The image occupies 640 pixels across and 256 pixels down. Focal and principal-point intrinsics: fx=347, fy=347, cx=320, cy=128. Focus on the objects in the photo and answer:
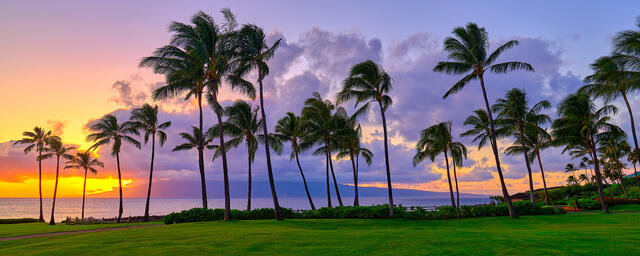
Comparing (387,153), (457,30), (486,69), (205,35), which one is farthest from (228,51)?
(486,69)

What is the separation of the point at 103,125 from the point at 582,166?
10208 cm

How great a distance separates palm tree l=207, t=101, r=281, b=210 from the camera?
118 feet

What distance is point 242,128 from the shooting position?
37062mm

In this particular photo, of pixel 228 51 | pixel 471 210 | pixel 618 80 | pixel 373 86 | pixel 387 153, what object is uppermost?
pixel 228 51

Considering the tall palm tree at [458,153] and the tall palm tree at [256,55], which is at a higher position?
the tall palm tree at [256,55]

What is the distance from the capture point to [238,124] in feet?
121

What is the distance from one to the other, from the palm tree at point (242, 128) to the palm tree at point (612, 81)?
2924cm

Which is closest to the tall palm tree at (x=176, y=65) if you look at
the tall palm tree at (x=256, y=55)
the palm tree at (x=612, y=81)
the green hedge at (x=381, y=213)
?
the tall palm tree at (x=256, y=55)

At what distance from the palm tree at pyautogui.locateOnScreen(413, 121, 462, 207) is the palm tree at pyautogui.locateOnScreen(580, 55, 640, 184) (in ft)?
48.7

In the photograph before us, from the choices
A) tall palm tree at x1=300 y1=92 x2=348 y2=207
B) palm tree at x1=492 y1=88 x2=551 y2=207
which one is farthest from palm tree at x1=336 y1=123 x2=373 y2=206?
palm tree at x1=492 y1=88 x2=551 y2=207

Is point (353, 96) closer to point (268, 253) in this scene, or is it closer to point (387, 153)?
point (387, 153)

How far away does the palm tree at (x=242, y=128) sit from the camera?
118 feet

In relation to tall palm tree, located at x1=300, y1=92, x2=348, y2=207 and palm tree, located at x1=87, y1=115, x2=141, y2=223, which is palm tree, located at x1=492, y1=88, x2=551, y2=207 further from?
palm tree, located at x1=87, y1=115, x2=141, y2=223

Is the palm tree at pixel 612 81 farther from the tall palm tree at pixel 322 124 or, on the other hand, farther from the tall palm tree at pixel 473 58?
the tall palm tree at pixel 322 124
